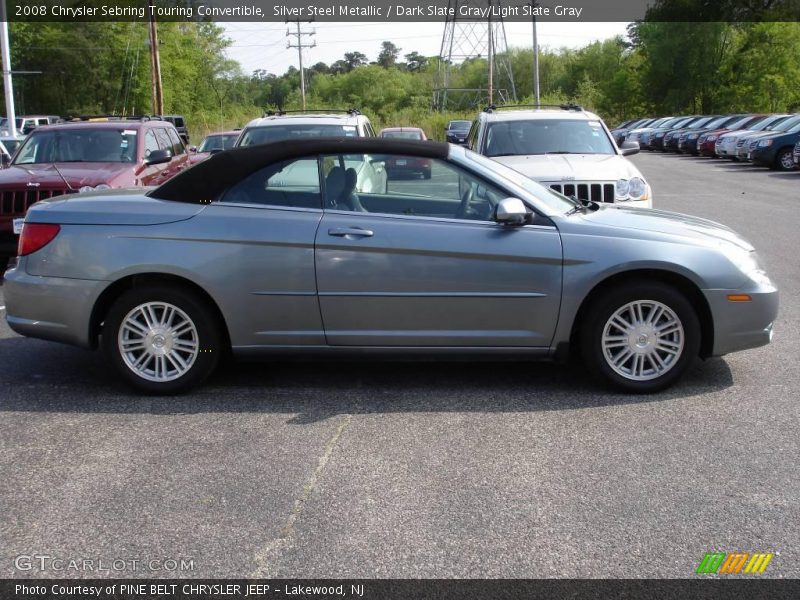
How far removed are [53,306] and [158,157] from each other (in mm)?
6019

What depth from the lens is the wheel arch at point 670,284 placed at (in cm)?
589

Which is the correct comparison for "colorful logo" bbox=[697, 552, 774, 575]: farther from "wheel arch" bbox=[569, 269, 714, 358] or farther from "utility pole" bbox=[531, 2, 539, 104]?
"utility pole" bbox=[531, 2, 539, 104]

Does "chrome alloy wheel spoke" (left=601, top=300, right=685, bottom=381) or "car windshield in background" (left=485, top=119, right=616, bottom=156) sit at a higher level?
"car windshield in background" (left=485, top=119, right=616, bottom=156)

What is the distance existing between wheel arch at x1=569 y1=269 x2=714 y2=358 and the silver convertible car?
11mm

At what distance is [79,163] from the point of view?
11.7 m

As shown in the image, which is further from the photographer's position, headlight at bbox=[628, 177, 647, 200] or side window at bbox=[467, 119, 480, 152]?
side window at bbox=[467, 119, 480, 152]

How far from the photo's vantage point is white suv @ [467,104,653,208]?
34.3 feet

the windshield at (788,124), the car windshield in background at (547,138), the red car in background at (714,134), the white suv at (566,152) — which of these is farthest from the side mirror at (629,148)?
the red car in background at (714,134)

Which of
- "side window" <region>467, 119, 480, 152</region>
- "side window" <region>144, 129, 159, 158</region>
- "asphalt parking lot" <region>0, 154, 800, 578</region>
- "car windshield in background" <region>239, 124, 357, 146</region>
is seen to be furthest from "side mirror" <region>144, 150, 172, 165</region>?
"asphalt parking lot" <region>0, 154, 800, 578</region>

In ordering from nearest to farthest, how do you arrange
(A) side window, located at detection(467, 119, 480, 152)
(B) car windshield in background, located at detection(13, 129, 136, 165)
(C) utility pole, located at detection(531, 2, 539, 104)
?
(B) car windshield in background, located at detection(13, 129, 136, 165) → (A) side window, located at detection(467, 119, 480, 152) → (C) utility pole, located at detection(531, 2, 539, 104)

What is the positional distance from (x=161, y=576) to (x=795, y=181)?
74.6 ft

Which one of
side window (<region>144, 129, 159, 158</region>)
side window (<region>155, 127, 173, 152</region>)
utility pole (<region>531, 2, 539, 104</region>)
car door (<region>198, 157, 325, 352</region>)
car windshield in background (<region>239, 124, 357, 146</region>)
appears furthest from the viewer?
utility pole (<region>531, 2, 539, 104</region>)
